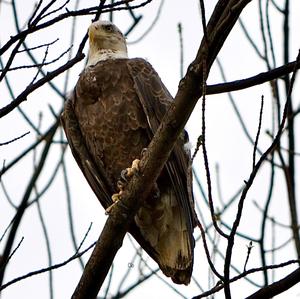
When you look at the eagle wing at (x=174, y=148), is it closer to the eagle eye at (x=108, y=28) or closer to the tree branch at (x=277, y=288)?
the eagle eye at (x=108, y=28)

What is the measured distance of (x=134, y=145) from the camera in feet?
17.2

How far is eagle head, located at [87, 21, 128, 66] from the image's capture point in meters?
6.00

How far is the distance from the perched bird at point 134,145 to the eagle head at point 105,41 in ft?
1.39

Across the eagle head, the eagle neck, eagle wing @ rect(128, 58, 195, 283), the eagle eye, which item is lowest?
eagle wing @ rect(128, 58, 195, 283)

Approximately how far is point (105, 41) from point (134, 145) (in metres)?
1.25

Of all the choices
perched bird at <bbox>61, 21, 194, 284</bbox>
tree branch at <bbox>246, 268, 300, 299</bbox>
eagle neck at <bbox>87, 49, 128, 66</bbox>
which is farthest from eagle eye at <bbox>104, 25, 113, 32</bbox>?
tree branch at <bbox>246, 268, 300, 299</bbox>

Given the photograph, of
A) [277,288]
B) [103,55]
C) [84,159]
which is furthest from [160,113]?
[277,288]

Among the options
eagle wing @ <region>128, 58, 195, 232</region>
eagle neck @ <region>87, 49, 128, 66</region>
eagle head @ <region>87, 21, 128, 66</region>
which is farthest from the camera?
eagle head @ <region>87, 21, 128, 66</region>

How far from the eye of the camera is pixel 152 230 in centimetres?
532

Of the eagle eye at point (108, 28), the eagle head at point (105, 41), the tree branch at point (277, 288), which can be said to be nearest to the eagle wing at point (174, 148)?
the eagle head at point (105, 41)

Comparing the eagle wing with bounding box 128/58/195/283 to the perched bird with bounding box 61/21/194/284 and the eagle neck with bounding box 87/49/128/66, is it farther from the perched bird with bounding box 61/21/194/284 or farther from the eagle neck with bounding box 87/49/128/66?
the eagle neck with bounding box 87/49/128/66

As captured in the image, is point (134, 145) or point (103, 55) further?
point (103, 55)

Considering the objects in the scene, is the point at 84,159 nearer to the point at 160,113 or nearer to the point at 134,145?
the point at 134,145

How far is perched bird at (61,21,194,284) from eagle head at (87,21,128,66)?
0.42m
